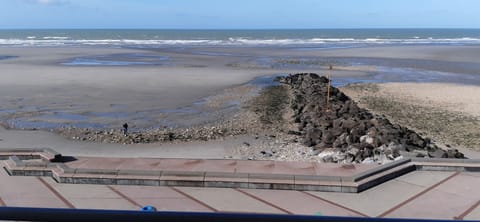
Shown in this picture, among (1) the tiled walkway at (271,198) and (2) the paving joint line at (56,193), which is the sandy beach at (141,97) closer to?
(2) the paving joint line at (56,193)

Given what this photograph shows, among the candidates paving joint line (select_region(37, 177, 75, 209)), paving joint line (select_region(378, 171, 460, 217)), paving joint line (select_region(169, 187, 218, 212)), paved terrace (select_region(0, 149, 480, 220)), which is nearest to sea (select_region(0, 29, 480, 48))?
paved terrace (select_region(0, 149, 480, 220))

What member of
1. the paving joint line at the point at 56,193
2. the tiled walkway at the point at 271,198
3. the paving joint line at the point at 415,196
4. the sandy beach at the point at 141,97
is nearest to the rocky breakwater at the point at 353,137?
the paving joint line at the point at 415,196

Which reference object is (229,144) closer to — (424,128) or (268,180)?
(268,180)

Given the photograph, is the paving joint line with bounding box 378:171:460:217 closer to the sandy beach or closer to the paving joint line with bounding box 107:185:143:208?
the paving joint line with bounding box 107:185:143:208

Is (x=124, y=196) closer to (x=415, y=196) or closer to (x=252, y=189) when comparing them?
(x=252, y=189)

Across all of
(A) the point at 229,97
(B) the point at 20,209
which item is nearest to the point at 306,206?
(B) the point at 20,209

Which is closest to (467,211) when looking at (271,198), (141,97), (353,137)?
(271,198)

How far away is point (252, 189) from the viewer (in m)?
6.75

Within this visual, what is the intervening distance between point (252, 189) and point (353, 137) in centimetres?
523

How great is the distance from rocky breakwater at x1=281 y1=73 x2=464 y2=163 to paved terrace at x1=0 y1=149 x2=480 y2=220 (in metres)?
Result: 1.46

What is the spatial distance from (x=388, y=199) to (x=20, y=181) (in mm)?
5299

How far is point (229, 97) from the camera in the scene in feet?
66.0

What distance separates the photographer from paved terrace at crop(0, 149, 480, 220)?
6090 millimetres

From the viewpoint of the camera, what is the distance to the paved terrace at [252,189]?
6090 millimetres
